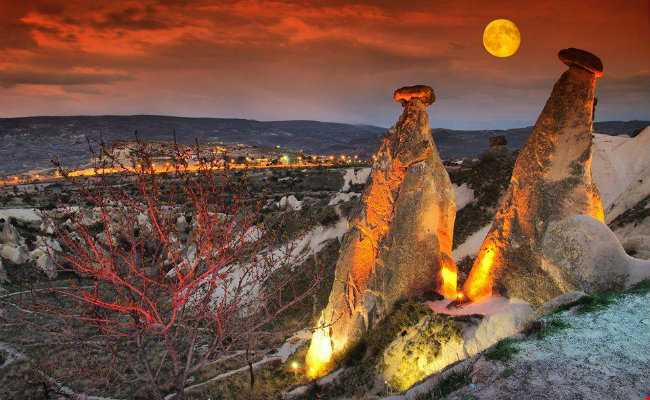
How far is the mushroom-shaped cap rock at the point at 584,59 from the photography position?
11383 millimetres

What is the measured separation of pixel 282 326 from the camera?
75.4 ft

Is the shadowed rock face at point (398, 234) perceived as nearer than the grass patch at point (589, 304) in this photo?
No

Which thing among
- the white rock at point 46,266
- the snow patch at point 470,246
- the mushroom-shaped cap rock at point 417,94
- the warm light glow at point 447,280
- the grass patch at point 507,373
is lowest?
the white rock at point 46,266

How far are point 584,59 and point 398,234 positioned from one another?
7681 millimetres

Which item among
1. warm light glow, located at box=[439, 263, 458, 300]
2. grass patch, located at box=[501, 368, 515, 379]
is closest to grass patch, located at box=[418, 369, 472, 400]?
grass patch, located at box=[501, 368, 515, 379]

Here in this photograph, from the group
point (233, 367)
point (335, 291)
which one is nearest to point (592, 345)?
point (335, 291)

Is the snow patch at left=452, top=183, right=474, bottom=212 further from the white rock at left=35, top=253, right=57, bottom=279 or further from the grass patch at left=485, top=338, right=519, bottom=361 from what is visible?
the white rock at left=35, top=253, right=57, bottom=279

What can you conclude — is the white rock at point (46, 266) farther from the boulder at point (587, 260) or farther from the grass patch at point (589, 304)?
the grass patch at point (589, 304)

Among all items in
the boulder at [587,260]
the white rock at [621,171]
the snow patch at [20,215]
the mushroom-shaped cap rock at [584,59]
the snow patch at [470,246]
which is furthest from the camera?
the snow patch at [20,215]

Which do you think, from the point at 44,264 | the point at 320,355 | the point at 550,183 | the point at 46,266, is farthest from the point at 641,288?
the point at 44,264

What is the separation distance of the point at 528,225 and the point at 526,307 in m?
2.53

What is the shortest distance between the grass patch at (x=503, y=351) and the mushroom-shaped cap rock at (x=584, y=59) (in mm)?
8471

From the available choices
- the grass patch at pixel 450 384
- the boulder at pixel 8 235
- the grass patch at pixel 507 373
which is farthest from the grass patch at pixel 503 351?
the boulder at pixel 8 235

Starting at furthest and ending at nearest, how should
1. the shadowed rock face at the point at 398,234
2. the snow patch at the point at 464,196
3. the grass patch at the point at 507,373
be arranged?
1. the snow patch at the point at 464,196
2. the shadowed rock face at the point at 398,234
3. the grass patch at the point at 507,373
